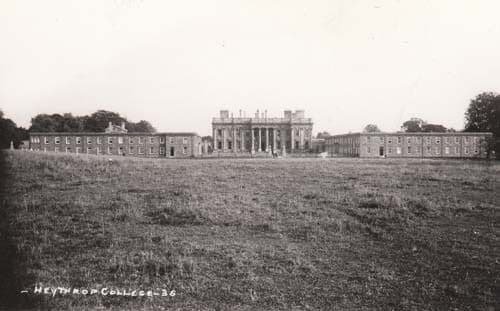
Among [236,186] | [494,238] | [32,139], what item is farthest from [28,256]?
[32,139]

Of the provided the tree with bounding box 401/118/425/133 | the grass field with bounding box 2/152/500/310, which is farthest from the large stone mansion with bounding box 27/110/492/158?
the grass field with bounding box 2/152/500/310

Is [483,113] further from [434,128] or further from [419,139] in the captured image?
[434,128]

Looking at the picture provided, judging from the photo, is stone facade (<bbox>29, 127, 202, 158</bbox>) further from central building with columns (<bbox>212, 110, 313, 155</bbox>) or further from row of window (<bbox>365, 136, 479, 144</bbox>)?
row of window (<bbox>365, 136, 479, 144</bbox>)

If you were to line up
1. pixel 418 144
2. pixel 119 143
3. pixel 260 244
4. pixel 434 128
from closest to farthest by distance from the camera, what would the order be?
pixel 260 244, pixel 119 143, pixel 418 144, pixel 434 128

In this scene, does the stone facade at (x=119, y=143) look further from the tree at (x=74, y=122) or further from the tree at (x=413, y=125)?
the tree at (x=413, y=125)

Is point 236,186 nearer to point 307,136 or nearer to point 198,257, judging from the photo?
point 198,257

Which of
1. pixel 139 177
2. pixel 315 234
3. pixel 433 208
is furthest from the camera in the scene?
pixel 139 177

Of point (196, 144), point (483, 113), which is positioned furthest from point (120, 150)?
point (483, 113)
